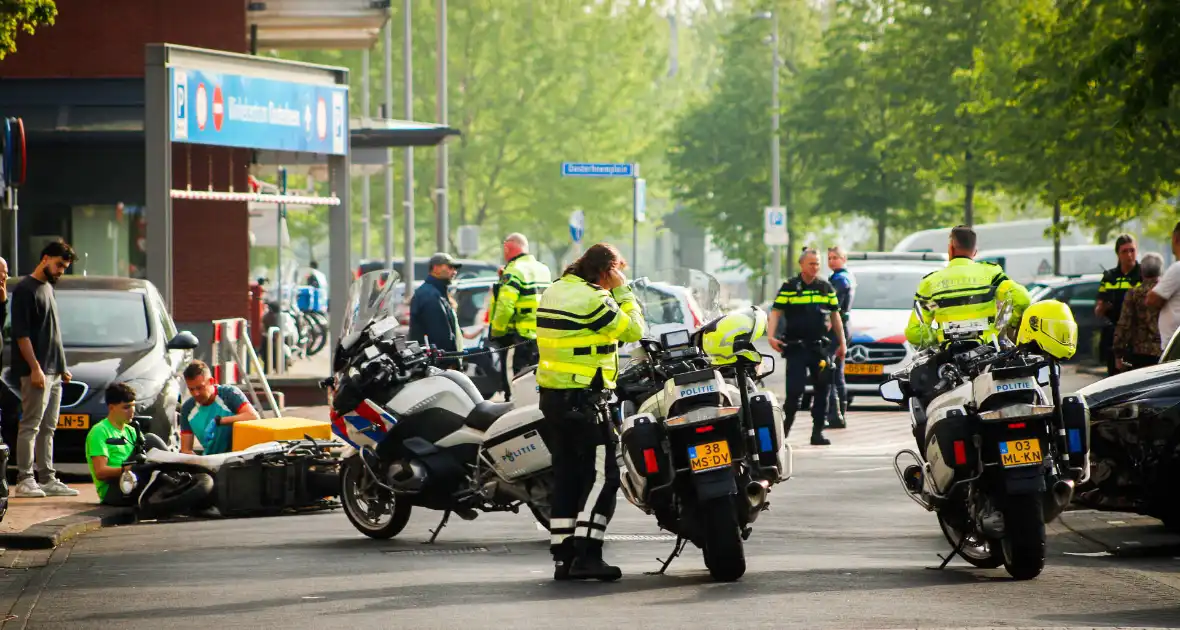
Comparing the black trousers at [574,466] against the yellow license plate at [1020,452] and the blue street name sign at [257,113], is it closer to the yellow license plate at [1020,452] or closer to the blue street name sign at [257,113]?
the yellow license plate at [1020,452]

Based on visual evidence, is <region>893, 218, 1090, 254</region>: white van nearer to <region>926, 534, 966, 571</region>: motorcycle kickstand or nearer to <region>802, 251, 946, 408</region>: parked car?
<region>802, 251, 946, 408</region>: parked car

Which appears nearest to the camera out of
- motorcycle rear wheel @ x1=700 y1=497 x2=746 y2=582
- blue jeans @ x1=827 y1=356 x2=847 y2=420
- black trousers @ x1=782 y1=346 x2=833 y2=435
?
motorcycle rear wheel @ x1=700 y1=497 x2=746 y2=582

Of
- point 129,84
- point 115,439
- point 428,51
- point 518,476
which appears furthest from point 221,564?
point 428,51

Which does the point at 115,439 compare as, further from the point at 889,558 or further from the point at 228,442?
the point at 889,558

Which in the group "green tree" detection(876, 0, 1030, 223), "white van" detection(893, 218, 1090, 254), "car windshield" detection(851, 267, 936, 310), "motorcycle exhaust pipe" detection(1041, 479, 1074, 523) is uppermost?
"green tree" detection(876, 0, 1030, 223)

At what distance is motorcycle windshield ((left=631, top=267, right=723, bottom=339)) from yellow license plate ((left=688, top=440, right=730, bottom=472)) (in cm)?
667

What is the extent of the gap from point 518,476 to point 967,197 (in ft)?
98.8

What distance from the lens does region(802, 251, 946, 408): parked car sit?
23.1 meters

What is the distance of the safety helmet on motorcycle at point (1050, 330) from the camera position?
10.1 meters

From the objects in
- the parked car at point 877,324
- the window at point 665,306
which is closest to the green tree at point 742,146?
the parked car at point 877,324

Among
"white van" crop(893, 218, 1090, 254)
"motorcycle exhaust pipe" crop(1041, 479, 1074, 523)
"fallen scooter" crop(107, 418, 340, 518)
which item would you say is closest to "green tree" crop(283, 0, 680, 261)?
"white van" crop(893, 218, 1090, 254)

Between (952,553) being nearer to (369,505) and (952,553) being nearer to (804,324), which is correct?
(369,505)

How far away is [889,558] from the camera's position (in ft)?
35.9

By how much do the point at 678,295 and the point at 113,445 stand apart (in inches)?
319
